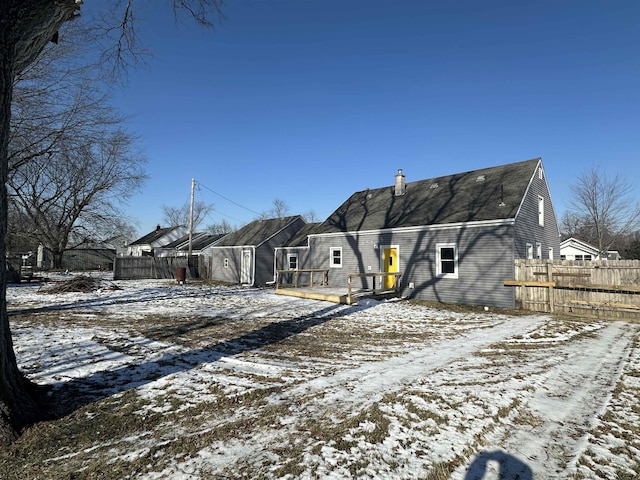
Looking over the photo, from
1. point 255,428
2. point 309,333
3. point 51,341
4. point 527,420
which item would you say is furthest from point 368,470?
point 51,341

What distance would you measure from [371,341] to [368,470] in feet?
16.3

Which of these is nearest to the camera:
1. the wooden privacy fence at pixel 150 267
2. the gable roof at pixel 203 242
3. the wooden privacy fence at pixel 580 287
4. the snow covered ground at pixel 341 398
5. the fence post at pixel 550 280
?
the snow covered ground at pixel 341 398

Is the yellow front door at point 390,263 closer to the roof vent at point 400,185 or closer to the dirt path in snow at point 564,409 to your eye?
the roof vent at point 400,185

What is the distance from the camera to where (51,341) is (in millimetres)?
7273

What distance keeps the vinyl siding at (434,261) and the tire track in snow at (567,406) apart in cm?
618

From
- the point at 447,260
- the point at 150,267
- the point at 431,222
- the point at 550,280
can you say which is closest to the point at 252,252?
the point at 150,267

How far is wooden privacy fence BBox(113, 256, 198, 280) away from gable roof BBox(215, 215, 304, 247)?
3.99m

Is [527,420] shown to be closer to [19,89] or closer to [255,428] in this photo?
[255,428]

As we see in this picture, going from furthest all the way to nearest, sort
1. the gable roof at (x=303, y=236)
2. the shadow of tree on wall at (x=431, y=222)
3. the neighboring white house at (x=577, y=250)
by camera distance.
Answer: the neighboring white house at (x=577, y=250), the gable roof at (x=303, y=236), the shadow of tree on wall at (x=431, y=222)

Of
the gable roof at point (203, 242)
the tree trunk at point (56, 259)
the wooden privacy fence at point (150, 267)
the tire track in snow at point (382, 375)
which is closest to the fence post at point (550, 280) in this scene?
the tire track in snow at point (382, 375)

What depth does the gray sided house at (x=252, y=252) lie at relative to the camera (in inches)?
971

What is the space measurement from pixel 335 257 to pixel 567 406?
Result: 621 inches

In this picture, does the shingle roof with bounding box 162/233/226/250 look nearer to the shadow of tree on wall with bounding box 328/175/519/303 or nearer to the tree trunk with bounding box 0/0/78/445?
the shadow of tree on wall with bounding box 328/175/519/303

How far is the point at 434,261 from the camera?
15.7 m
